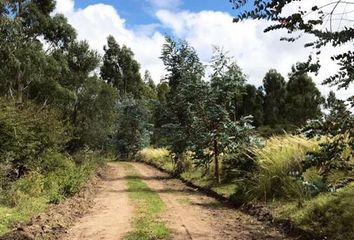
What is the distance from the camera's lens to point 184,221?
36.4 feet

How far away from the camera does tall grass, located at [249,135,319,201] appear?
12.4 meters

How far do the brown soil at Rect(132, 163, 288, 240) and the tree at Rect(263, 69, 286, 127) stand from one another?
33.2m

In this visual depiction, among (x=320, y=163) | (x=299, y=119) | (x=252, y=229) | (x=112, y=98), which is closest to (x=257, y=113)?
(x=299, y=119)

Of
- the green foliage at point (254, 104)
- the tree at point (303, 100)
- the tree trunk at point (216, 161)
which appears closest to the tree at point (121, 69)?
the green foliage at point (254, 104)

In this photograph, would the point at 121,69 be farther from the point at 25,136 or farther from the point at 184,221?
the point at 184,221

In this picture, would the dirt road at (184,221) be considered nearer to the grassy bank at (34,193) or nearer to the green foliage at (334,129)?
the grassy bank at (34,193)

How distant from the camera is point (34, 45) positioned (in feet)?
98.9

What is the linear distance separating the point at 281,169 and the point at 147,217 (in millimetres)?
3709

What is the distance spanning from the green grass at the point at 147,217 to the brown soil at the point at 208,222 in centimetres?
21

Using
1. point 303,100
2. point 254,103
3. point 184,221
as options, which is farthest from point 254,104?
point 184,221

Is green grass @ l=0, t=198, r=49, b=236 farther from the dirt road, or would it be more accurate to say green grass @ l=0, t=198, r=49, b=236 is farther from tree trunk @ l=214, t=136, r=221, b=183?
tree trunk @ l=214, t=136, r=221, b=183

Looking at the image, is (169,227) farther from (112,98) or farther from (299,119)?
(112,98)

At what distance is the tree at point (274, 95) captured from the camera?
157 ft

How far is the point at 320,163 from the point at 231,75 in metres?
13.5
